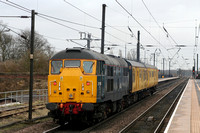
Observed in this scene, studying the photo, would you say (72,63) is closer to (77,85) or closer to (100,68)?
(77,85)

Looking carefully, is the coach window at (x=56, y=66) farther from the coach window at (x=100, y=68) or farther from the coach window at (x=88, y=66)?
the coach window at (x=100, y=68)

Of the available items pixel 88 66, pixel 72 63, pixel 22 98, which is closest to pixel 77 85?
pixel 88 66

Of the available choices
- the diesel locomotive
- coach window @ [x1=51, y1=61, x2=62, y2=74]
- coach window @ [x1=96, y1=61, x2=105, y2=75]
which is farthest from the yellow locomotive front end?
coach window @ [x1=96, y1=61, x2=105, y2=75]

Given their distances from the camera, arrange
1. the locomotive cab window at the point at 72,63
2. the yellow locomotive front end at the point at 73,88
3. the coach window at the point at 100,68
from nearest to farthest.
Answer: the yellow locomotive front end at the point at 73,88 < the locomotive cab window at the point at 72,63 < the coach window at the point at 100,68

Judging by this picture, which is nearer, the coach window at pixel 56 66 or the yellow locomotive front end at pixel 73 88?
the yellow locomotive front end at pixel 73 88

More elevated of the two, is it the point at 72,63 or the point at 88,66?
the point at 72,63

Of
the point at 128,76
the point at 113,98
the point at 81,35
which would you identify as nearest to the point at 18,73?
the point at 81,35

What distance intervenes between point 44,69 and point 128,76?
29.4m

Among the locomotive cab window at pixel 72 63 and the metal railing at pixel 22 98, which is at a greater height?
the locomotive cab window at pixel 72 63

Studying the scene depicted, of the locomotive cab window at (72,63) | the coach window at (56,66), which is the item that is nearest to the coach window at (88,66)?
the locomotive cab window at (72,63)

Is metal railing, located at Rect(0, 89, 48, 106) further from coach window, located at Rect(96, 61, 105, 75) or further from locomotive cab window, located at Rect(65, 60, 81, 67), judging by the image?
coach window, located at Rect(96, 61, 105, 75)

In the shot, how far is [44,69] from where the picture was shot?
48.2 m

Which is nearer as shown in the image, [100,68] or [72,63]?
[72,63]

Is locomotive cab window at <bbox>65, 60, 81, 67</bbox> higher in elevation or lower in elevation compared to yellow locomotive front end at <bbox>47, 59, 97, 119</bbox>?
higher
